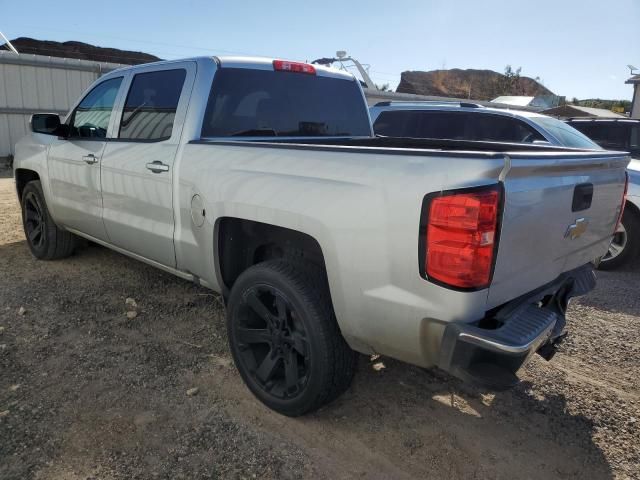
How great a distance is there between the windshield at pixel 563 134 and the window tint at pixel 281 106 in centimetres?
302

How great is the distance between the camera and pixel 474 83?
69.9 m

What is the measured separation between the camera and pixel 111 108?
4.13 m

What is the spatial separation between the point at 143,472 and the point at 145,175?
1.96 m

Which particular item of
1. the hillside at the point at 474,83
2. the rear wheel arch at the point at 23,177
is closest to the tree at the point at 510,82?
the hillside at the point at 474,83

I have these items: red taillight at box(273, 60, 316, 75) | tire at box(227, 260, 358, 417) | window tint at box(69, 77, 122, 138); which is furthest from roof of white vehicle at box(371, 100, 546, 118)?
tire at box(227, 260, 358, 417)

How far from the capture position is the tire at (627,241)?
228 inches

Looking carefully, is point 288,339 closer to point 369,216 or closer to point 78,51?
point 369,216

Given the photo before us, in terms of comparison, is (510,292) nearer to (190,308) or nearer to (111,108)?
(190,308)

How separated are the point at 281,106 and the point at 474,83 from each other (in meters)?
72.3

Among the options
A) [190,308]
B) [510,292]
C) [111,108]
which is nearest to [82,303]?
[190,308]

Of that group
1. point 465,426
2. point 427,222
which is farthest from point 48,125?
point 465,426

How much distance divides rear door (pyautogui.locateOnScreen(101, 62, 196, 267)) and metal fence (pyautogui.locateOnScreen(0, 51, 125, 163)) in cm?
1109

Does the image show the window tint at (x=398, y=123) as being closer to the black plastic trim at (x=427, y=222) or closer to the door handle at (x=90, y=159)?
the door handle at (x=90, y=159)

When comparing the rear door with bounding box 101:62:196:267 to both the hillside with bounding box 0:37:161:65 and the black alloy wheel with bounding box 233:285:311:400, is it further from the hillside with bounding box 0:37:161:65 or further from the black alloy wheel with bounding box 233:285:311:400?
the hillside with bounding box 0:37:161:65
